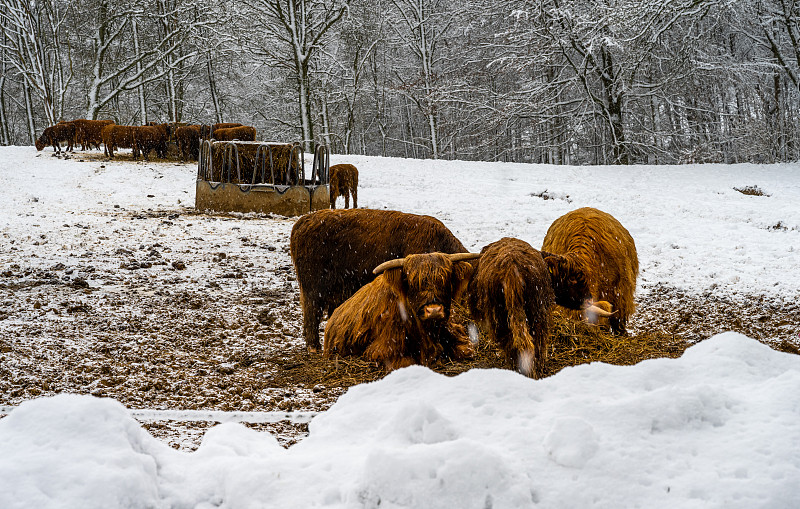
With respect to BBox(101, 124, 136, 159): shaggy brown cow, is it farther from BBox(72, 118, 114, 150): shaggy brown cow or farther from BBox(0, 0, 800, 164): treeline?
BBox(0, 0, 800, 164): treeline

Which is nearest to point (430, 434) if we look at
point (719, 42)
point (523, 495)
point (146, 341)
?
point (523, 495)

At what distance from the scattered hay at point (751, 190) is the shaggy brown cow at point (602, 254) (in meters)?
12.0

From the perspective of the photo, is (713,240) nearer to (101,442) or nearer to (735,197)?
(735,197)

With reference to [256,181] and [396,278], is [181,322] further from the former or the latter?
[256,181]

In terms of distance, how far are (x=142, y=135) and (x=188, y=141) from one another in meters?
1.46

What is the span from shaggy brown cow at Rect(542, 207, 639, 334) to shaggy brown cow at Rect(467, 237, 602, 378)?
720 millimetres

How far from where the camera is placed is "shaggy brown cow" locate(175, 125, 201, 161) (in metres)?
21.4

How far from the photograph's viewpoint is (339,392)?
433cm

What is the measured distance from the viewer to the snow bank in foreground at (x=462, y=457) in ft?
6.03

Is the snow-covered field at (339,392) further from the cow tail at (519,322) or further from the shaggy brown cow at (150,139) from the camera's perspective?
the shaggy brown cow at (150,139)

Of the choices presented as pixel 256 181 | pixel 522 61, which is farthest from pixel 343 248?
pixel 522 61

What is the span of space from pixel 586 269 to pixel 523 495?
9.72 ft

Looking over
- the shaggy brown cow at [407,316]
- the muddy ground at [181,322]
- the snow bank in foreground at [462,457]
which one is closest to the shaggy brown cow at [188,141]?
the muddy ground at [181,322]

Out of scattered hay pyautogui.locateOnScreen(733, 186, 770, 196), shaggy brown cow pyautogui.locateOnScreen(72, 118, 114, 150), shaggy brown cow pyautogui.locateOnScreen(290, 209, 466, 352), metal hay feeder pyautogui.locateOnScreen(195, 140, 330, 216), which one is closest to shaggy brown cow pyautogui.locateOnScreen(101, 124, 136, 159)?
shaggy brown cow pyautogui.locateOnScreen(72, 118, 114, 150)
